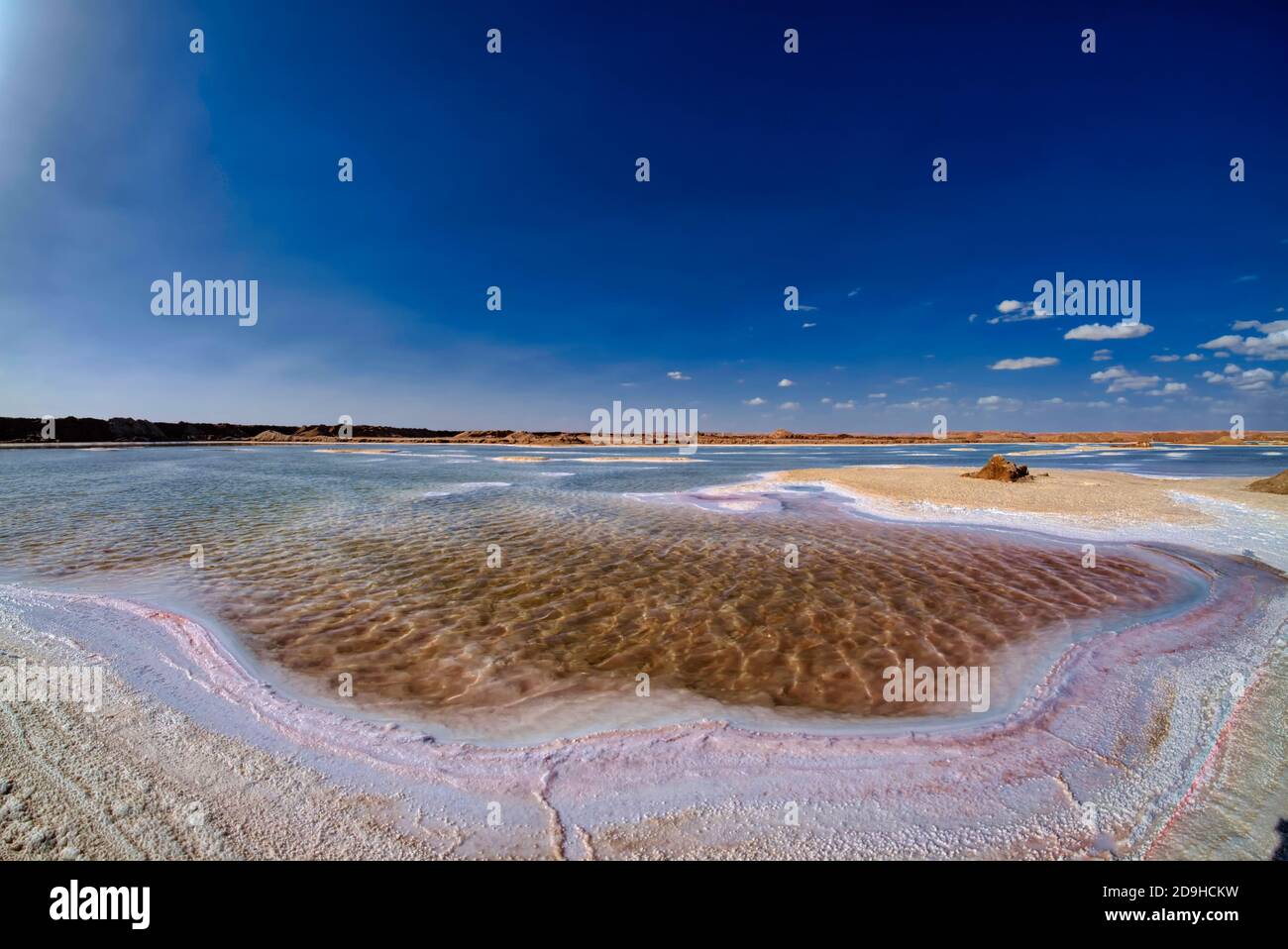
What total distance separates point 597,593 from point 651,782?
4876 millimetres

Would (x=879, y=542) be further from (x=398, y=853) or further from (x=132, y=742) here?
(x=132, y=742)

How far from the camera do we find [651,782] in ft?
12.7

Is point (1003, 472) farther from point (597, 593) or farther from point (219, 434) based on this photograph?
point (219, 434)

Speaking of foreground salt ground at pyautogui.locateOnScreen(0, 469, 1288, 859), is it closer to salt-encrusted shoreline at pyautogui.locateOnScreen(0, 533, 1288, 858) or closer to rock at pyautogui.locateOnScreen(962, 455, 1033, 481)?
salt-encrusted shoreline at pyautogui.locateOnScreen(0, 533, 1288, 858)

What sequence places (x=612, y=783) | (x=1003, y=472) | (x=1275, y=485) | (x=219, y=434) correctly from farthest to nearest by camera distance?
(x=219, y=434)
(x=1003, y=472)
(x=1275, y=485)
(x=612, y=783)

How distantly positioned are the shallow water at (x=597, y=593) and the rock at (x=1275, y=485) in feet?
51.1

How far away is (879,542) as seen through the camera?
12.5 metres

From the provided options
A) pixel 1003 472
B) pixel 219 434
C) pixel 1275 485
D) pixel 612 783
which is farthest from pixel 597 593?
pixel 219 434

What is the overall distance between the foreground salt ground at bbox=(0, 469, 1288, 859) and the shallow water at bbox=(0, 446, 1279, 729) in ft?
2.56

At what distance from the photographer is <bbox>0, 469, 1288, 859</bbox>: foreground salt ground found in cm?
319
